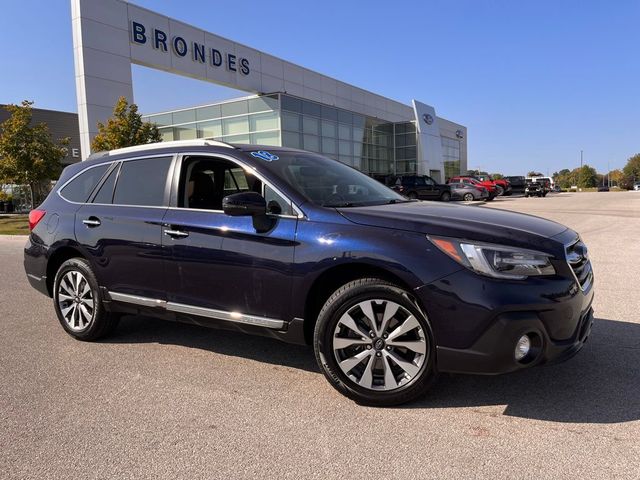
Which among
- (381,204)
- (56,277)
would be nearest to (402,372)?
(381,204)

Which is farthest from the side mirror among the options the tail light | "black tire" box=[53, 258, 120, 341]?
the tail light

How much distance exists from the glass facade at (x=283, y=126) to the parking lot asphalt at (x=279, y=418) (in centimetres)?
2365

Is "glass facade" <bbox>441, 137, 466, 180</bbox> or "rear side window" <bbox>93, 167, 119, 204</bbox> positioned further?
"glass facade" <bbox>441, 137, 466, 180</bbox>

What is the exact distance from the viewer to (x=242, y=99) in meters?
27.9

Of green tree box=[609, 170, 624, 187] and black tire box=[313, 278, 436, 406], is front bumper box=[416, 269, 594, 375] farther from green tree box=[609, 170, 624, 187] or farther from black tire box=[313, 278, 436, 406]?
green tree box=[609, 170, 624, 187]

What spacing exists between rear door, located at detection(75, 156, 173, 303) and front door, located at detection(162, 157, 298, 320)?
0.17 m

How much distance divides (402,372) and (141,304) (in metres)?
2.32

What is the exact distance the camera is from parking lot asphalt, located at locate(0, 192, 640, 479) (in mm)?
2629

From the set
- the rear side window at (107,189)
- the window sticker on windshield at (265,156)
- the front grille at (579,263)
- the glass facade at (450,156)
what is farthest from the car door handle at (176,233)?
the glass facade at (450,156)

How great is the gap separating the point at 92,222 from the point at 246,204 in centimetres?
192

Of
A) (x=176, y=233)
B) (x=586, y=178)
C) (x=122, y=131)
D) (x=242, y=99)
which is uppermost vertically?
(x=242, y=99)

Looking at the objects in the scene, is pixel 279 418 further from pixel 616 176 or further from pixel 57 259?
pixel 616 176

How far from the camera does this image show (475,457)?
2.68 meters

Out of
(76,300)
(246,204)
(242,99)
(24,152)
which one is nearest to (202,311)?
(246,204)
